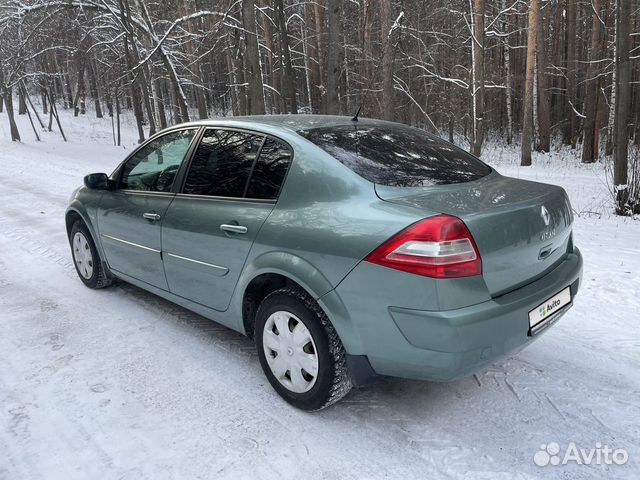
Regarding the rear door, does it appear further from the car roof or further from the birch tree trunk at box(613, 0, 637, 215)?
the birch tree trunk at box(613, 0, 637, 215)

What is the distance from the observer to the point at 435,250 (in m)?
2.13

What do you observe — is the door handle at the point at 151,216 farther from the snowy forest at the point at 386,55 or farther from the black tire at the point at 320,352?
the snowy forest at the point at 386,55

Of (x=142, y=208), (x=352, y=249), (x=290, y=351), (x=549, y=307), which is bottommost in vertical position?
Answer: (x=290, y=351)

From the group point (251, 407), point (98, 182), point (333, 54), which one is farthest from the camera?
point (333, 54)

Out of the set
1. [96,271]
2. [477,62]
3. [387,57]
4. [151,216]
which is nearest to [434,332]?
[151,216]

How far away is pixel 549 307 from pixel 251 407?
1758 mm

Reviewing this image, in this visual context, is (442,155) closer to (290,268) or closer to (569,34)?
(290,268)

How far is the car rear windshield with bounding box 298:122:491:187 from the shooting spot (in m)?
2.61

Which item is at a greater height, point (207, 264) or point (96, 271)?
point (207, 264)

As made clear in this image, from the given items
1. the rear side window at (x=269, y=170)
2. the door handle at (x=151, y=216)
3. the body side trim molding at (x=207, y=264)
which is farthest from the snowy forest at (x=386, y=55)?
the body side trim molding at (x=207, y=264)

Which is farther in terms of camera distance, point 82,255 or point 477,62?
point 477,62

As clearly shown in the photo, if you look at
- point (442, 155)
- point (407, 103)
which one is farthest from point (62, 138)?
point (442, 155)

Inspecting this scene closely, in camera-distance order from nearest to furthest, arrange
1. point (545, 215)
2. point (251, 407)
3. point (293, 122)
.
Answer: point (545, 215), point (251, 407), point (293, 122)

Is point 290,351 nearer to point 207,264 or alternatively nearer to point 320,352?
point 320,352
